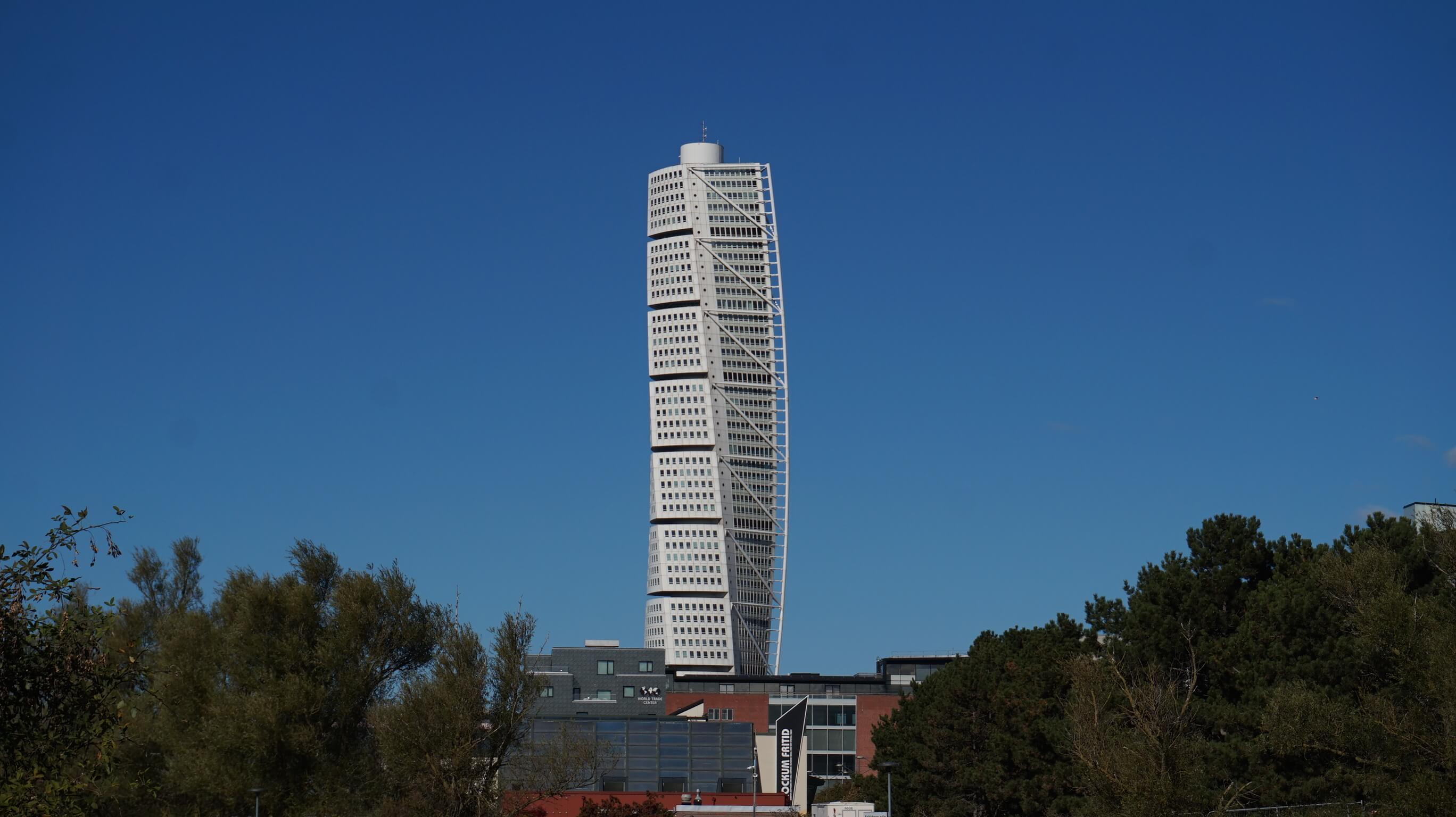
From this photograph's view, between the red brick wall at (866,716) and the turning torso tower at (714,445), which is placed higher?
the turning torso tower at (714,445)

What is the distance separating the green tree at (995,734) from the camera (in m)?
59.7

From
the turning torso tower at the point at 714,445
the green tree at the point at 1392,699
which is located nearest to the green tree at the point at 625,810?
the green tree at the point at 1392,699

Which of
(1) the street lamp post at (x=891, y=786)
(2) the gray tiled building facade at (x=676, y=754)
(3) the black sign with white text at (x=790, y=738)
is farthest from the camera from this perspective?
(2) the gray tiled building facade at (x=676, y=754)

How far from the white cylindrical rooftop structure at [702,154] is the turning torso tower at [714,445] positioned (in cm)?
995

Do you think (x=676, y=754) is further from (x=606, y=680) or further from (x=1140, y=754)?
(x=1140, y=754)

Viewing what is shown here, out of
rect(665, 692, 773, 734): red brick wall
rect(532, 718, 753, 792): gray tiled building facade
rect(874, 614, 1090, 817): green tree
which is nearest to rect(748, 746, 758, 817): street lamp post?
rect(532, 718, 753, 792): gray tiled building facade

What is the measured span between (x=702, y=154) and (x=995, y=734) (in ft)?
459

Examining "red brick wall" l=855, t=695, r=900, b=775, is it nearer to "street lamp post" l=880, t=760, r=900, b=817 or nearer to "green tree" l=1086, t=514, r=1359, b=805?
"street lamp post" l=880, t=760, r=900, b=817

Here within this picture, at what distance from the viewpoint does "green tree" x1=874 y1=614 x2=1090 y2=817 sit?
5972 cm

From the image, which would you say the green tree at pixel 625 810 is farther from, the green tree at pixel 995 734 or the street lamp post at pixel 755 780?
the green tree at pixel 995 734

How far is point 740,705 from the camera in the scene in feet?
465

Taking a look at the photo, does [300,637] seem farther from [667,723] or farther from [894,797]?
[667,723]

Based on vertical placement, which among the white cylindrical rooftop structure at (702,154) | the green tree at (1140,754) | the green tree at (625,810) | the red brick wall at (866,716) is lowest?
the green tree at (625,810)

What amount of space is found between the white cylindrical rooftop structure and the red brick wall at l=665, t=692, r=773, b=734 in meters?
75.6
